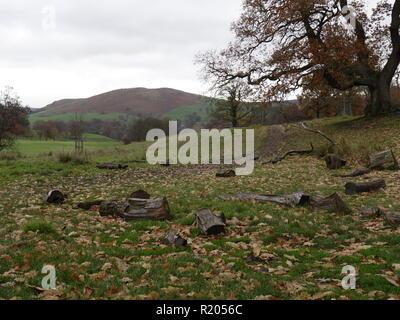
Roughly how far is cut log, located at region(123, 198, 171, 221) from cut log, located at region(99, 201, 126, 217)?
324mm

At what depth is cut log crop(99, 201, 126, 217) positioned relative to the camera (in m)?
10.3

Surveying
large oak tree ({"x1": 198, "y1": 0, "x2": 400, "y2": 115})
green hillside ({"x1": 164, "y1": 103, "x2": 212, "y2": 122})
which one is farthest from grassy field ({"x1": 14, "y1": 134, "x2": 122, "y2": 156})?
green hillside ({"x1": 164, "y1": 103, "x2": 212, "y2": 122})

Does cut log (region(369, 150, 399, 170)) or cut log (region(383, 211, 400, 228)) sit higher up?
cut log (region(369, 150, 399, 170))

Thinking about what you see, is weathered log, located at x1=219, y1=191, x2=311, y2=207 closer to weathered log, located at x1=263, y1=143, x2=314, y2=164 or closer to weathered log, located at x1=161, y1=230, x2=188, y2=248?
weathered log, located at x1=161, y1=230, x2=188, y2=248

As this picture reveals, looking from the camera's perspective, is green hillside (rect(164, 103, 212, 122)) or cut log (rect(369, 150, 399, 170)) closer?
cut log (rect(369, 150, 399, 170))

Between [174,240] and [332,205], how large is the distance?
4.73 meters

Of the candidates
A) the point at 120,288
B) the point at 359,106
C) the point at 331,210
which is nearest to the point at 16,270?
the point at 120,288

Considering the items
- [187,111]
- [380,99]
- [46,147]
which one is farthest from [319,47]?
[187,111]

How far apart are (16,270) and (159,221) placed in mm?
3954

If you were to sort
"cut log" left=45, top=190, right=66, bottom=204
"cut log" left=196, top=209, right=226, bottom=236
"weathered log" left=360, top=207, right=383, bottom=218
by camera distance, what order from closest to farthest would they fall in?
"cut log" left=196, top=209, right=226, bottom=236 < "weathered log" left=360, top=207, right=383, bottom=218 < "cut log" left=45, top=190, right=66, bottom=204

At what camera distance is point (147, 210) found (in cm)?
991

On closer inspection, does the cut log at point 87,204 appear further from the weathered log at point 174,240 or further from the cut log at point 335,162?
the cut log at point 335,162

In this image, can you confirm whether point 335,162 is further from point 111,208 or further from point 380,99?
point 380,99
